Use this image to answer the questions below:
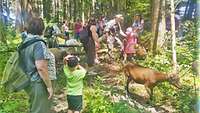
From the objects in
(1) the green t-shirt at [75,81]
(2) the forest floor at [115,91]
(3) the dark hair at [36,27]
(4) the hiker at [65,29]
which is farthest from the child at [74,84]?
(3) the dark hair at [36,27]

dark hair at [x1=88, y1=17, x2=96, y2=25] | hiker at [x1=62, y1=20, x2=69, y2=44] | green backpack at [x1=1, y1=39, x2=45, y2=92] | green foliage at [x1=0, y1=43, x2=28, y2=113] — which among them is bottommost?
green foliage at [x1=0, y1=43, x2=28, y2=113]

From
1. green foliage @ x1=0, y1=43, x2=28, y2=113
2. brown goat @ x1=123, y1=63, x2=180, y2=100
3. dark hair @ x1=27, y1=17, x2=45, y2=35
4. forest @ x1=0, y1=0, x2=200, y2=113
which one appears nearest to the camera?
dark hair @ x1=27, y1=17, x2=45, y2=35

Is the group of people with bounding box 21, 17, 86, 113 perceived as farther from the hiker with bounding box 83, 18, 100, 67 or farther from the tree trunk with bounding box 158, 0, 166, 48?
the tree trunk with bounding box 158, 0, 166, 48

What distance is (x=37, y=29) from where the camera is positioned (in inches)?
170

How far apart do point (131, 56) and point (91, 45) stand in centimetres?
64

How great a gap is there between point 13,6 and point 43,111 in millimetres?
2721

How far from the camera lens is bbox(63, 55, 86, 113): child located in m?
5.45

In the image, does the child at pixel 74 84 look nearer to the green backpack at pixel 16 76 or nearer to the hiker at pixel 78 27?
the hiker at pixel 78 27

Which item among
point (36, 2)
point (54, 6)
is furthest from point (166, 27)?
point (36, 2)

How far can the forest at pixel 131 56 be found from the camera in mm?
5980

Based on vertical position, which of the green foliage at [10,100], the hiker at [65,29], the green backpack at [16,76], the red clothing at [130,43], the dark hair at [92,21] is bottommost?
the green foliage at [10,100]

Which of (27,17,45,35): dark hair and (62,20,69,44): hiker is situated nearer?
(27,17,45,35): dark hair

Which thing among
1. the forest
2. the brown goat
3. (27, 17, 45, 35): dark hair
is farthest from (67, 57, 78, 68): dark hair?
(27, 17, 45, 35): dark hair

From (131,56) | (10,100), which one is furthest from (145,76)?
(10,100)
